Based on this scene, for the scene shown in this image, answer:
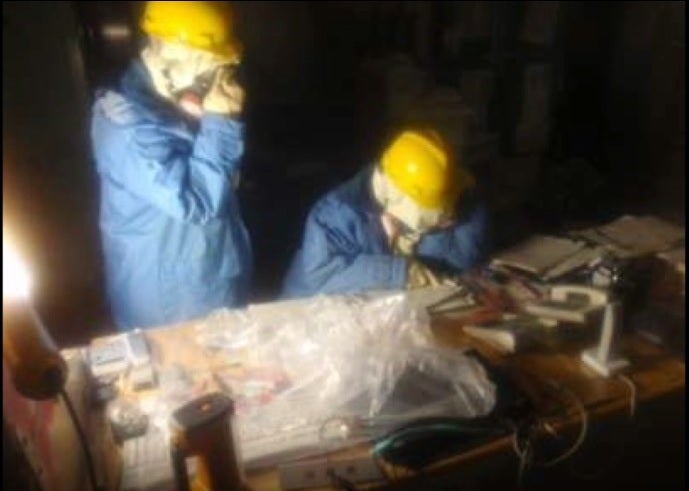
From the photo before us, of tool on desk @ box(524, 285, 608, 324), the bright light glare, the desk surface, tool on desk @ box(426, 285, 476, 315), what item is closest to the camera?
the bright light glare

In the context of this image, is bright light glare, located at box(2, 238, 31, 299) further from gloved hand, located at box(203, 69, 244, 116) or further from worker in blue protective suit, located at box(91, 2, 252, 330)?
gloved hand, located at box(203, 69, 244, 116)

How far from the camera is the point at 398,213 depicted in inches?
111

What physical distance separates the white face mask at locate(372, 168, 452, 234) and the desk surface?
0.52 metres

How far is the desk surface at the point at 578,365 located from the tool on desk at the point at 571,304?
0.12m

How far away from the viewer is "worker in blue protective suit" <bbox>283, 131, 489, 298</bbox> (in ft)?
8.94

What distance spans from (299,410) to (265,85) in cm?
383

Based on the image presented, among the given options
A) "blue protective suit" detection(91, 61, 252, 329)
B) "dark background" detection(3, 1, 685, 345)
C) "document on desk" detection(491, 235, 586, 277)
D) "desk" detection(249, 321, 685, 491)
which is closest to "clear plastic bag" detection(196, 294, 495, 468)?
"desk" detection(249, 321, 685, 491)

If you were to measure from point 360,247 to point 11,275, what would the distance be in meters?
1.75

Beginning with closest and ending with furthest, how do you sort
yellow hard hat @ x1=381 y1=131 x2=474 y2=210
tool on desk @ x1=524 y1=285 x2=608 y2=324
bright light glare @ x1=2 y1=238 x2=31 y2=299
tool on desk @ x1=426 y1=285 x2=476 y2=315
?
bright light glare @ x1=2 y1=238 x2=31 y2=299
tool on desk @ x1=524 y1=285 x2=608 y2=324
tool on desk @ x1=426 y1=285 x2=476 y2=315
yellow hard hat @ x1=381 y1=131 x2=474 y2=210

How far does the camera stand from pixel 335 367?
2061 mm

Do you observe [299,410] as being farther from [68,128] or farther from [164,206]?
[68,128]

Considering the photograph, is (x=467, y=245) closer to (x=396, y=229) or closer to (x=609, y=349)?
(x=396, y=229)

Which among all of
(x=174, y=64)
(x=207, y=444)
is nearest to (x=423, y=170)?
(x=174, y=64)

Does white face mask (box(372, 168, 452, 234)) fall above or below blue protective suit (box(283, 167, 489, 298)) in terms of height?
above
